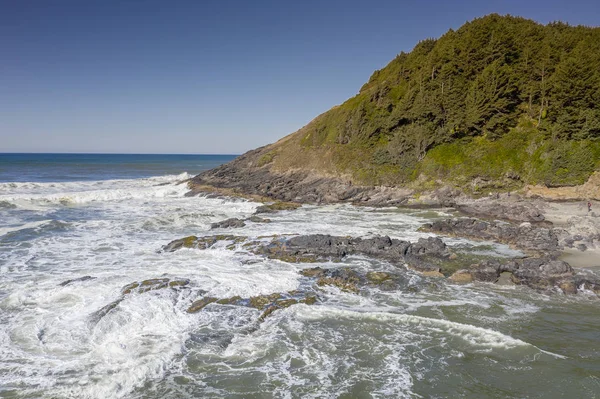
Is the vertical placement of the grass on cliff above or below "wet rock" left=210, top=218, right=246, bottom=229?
above

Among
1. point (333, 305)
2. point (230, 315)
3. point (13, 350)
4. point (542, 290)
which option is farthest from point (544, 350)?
point (13, 350)

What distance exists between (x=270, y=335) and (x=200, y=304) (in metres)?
3.44

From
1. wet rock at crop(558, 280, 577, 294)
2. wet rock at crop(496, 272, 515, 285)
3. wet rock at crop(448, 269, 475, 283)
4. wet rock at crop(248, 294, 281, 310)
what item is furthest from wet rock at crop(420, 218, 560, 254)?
wet rock at crop(248, 294, 281, 310)

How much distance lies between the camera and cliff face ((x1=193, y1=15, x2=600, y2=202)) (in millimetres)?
34125

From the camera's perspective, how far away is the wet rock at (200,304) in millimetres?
13281

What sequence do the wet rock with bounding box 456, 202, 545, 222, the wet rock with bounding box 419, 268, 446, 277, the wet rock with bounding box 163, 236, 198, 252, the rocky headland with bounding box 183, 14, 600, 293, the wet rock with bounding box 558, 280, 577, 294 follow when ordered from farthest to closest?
the wet rock with bounding box 456, 202, 545, 222 < the wet rock with bounding box 163, 236, 198, 252 < the rocky headland with bounding box 183, 14, 600, 293 < the wet rock with bounding box 419, 268, 446, 277 < the wet rock with bounding box 558, 280, 577, 294

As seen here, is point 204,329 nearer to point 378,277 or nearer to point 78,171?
point 378,277

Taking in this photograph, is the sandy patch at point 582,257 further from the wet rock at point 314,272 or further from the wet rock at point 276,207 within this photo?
the wet rock at point 276,207

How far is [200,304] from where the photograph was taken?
1363 cm

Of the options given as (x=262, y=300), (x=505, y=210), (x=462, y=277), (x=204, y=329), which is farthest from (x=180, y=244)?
(x=505, y=210)

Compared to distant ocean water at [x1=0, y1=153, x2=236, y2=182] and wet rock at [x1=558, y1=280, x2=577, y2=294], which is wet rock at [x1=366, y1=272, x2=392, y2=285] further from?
distant ocean water at [x1=0, y1=153, x2=236, y2=182]

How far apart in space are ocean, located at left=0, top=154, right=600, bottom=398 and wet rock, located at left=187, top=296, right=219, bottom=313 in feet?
0.76

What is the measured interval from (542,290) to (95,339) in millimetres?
16507

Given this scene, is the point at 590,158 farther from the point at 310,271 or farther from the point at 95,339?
the point at 95,339
